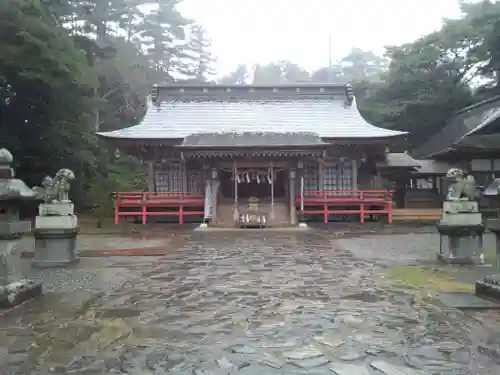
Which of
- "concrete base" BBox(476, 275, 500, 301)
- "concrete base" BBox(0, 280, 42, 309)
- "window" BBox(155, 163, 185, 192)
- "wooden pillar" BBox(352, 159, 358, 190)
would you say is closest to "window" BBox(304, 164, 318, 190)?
"wooden pillar" BBox(352, 159, 358, 190)

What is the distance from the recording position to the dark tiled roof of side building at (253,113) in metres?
23.9

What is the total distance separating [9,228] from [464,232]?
8.44 m

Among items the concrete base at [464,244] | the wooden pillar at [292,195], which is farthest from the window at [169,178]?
the concrete base at [464,244]

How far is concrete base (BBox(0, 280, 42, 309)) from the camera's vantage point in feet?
20.5

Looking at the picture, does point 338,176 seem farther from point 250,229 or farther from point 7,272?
point 7,272

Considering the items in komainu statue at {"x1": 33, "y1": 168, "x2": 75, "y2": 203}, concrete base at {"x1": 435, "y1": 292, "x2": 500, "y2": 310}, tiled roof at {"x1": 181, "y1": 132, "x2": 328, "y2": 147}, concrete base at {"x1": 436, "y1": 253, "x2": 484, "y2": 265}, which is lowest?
concrete base at {"x1": 435, "y1": 292, "x2": 500, "y2": 310}

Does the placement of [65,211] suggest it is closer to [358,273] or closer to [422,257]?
[358,273]

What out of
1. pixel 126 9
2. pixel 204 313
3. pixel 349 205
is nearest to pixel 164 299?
pixel 204 313

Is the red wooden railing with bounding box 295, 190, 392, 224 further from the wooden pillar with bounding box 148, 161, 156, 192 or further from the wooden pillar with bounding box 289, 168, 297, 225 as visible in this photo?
the wooden pillar with bounding box 148, 161, 156, 192

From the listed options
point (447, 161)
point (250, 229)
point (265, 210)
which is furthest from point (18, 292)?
point (447, 161)

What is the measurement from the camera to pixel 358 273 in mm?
8859

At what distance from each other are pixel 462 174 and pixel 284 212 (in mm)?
11644

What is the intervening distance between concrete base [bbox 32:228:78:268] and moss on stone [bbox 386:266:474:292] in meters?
6.66

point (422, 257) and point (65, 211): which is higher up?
point (65, 211)
